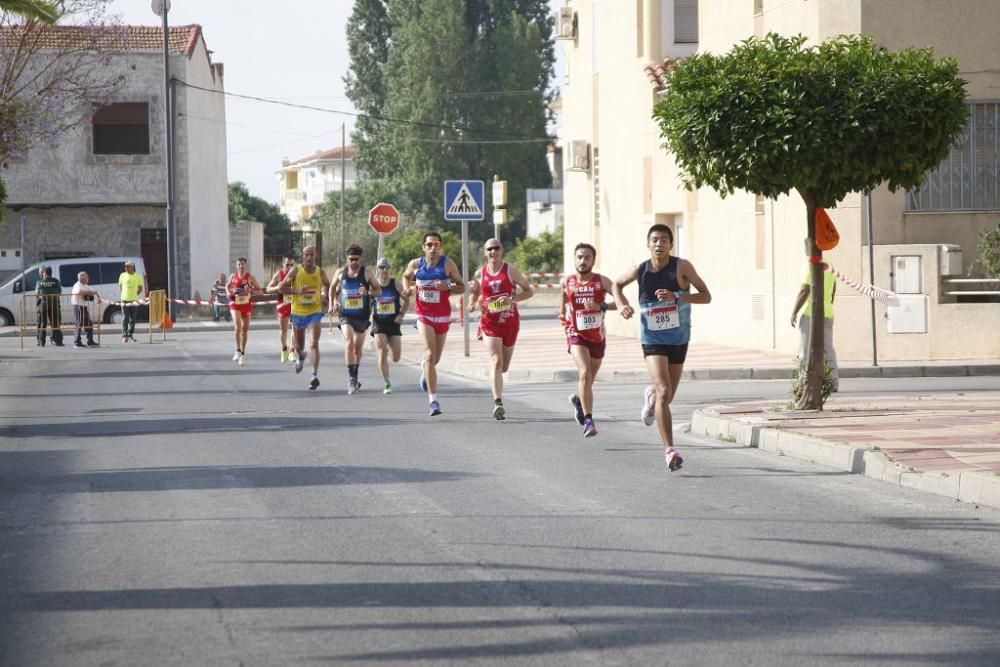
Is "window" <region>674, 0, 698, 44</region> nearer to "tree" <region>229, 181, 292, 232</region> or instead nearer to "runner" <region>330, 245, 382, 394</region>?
"runner" <region>330, 245, 382, 394</region>

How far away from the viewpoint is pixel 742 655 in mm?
5648

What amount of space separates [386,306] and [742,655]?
1343cm

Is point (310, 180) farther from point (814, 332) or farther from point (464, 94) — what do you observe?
point (814, 332)

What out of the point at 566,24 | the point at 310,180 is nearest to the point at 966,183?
the point at 566,24

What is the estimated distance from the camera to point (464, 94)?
6800 centimetres

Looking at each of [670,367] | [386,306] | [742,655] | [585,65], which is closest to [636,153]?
[585,65]

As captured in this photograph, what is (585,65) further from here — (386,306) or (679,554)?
(679,554)

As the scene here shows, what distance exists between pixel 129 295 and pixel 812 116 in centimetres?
2258

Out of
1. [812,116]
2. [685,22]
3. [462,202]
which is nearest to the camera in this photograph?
[812,116]

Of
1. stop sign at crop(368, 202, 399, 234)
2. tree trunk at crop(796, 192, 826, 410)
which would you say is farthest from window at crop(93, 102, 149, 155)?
tree trunk at crop(796, 192, 826, 410)

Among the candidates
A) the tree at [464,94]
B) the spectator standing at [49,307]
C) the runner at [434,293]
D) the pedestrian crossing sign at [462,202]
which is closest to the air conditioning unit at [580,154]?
the pedestrian crossing sign at [462,202]

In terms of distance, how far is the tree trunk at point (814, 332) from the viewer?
1451cm

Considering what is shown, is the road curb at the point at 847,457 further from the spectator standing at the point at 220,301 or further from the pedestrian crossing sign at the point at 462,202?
the spectator standing at the point at 220,301

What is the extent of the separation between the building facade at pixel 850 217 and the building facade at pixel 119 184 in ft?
66.3
